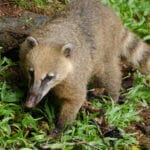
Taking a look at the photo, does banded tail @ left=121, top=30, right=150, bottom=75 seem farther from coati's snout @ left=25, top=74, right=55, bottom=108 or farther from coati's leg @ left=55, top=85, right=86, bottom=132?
coati's snout @ left=25, top=74, right=55, bottom=108

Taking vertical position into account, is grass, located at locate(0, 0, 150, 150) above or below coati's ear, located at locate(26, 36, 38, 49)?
below

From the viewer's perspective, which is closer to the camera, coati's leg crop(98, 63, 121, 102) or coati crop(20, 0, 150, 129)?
coati crop(20, 0, 150, 129)

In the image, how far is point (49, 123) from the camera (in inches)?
250

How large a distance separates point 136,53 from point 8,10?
1.92 m

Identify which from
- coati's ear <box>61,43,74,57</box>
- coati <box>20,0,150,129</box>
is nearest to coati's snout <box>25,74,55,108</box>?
coati <box>20,0,150,129</box>

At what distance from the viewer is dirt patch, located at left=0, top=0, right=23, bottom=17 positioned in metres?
7.92

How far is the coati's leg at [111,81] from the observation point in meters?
7.24

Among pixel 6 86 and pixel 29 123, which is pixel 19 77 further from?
pixel 29 123

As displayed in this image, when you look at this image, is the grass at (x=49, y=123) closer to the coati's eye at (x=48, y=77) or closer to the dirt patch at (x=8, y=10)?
the coati's eye at (x=48, y=77)

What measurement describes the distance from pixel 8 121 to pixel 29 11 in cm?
242

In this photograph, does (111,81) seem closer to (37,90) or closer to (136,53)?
(136,53)

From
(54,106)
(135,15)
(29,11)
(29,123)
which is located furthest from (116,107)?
(135,15)

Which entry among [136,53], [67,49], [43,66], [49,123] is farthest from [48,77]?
[136,53]

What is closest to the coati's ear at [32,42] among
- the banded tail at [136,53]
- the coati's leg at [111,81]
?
the coati's leg at [111,81]
